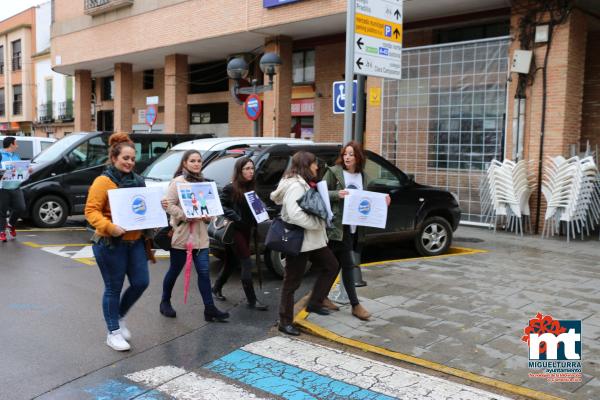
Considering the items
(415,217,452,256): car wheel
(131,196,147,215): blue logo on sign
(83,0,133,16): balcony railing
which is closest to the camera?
(131,196,147,215): blue logo on sign

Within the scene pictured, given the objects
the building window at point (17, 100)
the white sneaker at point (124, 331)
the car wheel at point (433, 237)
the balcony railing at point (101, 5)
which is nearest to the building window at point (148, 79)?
the balcony railing at point (101, 5)

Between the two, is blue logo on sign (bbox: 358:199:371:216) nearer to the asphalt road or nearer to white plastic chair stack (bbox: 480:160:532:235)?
the asphalt road

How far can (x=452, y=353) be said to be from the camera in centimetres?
483

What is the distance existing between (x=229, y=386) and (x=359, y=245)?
2.63m

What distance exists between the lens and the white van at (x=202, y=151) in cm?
873

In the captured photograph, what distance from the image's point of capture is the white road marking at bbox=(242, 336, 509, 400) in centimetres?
411

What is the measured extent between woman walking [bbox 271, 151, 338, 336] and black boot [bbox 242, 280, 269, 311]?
0.77 m

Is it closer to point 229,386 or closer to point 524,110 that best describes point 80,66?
point 524,110

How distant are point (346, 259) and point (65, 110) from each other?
3121 cm

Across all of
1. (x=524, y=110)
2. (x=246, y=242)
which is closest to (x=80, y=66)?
(x=524, y=110)

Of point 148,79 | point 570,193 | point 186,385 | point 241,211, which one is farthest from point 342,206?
point 148,79

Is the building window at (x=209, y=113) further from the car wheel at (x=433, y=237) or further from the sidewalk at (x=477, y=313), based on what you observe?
the sidewalk at (x=477, y=313)

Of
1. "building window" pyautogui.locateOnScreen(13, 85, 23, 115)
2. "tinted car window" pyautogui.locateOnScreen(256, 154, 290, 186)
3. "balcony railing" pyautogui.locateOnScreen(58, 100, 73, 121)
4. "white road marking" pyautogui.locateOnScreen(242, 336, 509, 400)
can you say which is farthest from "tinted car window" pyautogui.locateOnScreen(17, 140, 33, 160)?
"building window" pyautogui.locateOnScreen(13, 85, 23, 115)

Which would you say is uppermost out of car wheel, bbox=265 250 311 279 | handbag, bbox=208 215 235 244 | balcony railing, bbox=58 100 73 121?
balcony railing, bbox=58 100 73 121
